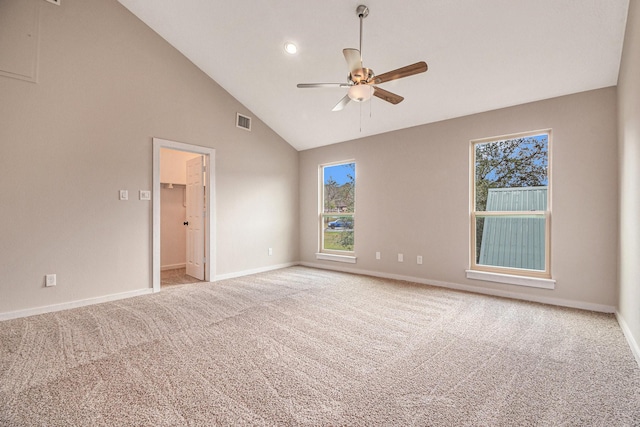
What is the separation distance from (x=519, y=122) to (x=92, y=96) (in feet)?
18.2

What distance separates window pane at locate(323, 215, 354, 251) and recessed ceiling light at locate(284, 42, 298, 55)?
3102 mm

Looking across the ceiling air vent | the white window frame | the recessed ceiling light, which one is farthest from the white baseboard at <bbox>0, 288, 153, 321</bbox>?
the recessed ceiling light

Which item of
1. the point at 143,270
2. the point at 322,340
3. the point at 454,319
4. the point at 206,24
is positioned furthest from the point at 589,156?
the point at 143,270

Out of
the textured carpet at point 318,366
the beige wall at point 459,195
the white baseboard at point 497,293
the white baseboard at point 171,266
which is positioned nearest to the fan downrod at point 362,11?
the beige wall at point 459,195

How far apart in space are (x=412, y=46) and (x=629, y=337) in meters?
3.53

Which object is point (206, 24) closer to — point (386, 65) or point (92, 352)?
point (386, 65)

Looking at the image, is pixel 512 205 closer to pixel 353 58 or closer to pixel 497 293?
pixel 497 293

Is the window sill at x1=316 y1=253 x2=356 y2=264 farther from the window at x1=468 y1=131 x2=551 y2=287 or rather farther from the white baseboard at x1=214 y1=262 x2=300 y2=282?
the window at x1=468 y1=131 x2=551 y2=287

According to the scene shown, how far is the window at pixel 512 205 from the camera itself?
373 centimetres

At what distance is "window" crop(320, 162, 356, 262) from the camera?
5695mm

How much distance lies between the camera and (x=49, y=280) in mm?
3240

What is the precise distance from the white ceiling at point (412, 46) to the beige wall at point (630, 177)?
0.35 m

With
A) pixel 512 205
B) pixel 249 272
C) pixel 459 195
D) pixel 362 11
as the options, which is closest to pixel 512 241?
pixel 512 205

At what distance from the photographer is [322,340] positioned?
2549 millimetres
